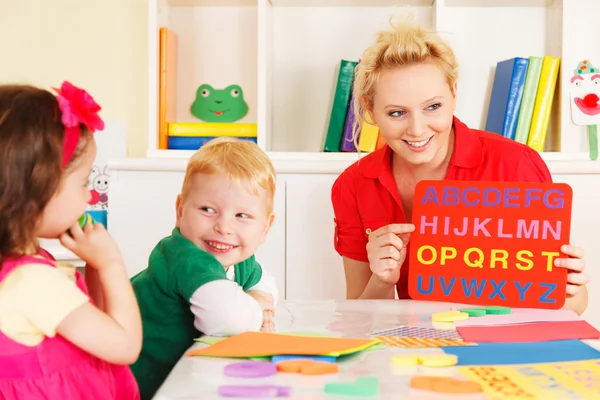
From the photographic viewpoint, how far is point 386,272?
1.49 m

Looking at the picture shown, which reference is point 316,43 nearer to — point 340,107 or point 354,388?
point 340,107

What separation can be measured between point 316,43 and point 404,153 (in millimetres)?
1046

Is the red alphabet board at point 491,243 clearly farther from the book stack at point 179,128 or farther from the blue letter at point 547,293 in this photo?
the book stack at point 179,128

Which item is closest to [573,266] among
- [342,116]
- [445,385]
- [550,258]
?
[550,258]

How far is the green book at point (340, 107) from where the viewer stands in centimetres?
240

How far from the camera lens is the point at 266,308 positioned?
45.3 inches

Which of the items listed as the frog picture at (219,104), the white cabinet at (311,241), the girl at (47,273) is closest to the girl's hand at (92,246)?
the girl at (47,273)

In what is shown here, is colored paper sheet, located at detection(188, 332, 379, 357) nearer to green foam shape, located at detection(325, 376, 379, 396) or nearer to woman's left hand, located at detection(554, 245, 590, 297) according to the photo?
green foam shape, located at detection(325, 376, 379, 396)

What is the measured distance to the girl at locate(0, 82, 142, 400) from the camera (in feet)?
2.75

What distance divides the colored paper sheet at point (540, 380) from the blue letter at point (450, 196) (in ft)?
1.55

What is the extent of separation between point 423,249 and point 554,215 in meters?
0.22

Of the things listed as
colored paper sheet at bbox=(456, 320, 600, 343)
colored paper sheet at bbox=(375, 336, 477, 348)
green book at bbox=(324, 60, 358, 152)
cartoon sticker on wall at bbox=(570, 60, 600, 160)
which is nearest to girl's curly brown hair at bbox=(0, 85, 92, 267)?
colored paper sheet at bbox=(375, 336, 477, 348)

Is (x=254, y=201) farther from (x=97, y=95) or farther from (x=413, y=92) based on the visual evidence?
(x=97, y=95)

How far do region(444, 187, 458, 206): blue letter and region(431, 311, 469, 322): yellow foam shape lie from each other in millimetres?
238
